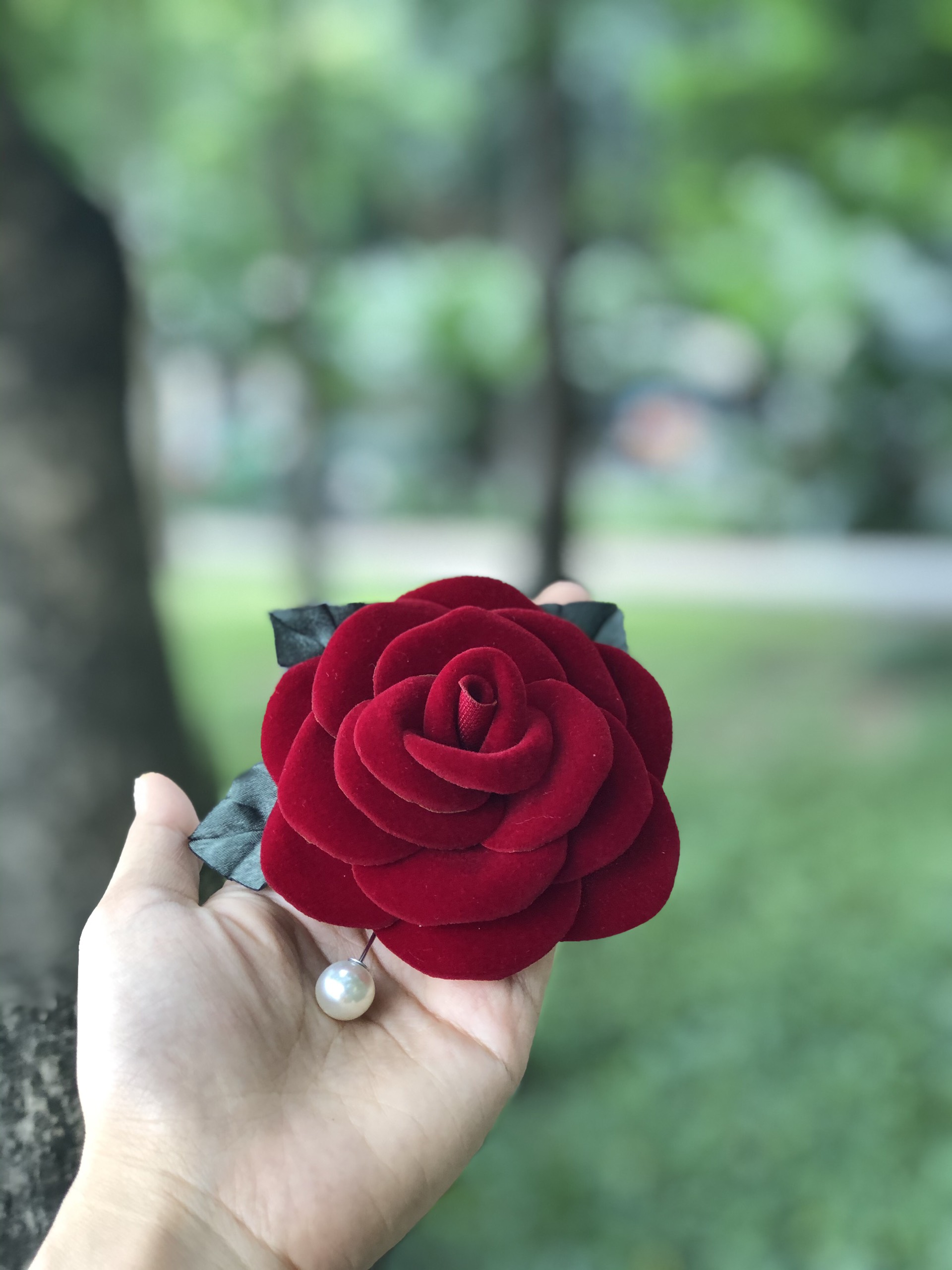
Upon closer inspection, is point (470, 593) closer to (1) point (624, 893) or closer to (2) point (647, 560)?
(1) point (624, 893)

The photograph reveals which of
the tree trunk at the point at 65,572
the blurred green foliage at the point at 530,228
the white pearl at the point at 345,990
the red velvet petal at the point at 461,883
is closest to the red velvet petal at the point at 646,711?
the red velvet petal at the point at 461,883

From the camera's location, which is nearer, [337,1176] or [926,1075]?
[337,1176]

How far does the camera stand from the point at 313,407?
2.63 meters

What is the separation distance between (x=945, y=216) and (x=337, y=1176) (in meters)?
2.67

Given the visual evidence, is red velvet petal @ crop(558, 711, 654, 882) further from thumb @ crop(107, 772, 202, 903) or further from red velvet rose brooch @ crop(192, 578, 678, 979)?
thumb @ crop(107, 772, 202, 903)

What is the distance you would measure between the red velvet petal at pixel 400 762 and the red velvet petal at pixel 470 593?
0.37 ft

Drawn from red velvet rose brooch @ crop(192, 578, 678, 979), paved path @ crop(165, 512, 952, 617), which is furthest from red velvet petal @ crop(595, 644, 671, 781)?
paved path @ crop(165, 512, 952, 617)

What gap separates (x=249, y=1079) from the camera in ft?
1.81

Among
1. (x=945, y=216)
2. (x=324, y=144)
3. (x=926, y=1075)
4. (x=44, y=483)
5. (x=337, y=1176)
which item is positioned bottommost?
(x=926, y=1075)

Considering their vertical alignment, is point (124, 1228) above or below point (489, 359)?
below

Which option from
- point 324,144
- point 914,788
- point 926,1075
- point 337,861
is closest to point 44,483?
point 337,861

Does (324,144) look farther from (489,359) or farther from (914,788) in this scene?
(914,788)

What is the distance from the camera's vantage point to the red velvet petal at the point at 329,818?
0.51 metres

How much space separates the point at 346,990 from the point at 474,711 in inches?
8.2
